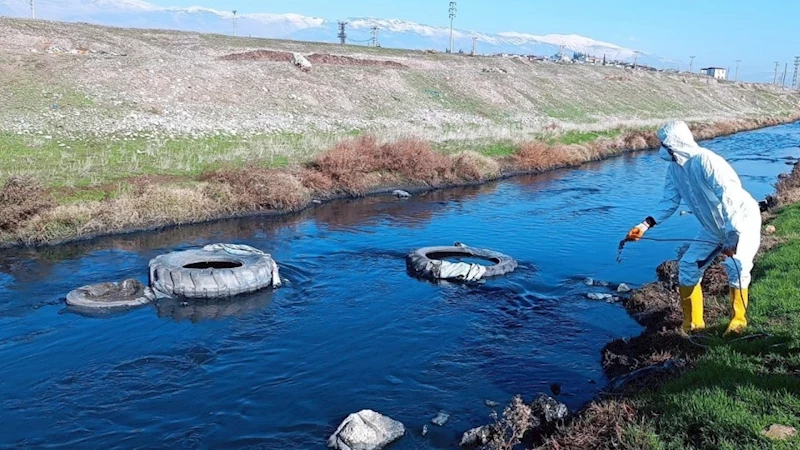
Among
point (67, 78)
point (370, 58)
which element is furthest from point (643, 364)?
point (370, 58)

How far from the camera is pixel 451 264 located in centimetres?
1645

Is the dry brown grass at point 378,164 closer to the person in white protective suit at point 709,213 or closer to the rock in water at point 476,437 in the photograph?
the person in white protective suit at point 709,213

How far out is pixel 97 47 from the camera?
4959 cm

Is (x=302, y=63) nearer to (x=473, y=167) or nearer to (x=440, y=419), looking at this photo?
(x=473, y=167)

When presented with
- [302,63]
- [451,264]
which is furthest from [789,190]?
[302,63]

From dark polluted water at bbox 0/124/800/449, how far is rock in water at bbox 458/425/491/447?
216mm

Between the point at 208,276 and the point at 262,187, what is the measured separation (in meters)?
9.67

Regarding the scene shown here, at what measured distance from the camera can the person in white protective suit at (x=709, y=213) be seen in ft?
30.2

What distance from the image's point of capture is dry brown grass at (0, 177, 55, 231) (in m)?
18.4

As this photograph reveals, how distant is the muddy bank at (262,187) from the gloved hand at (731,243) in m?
16.7

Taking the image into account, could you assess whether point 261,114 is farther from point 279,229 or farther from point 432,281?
point 432,281

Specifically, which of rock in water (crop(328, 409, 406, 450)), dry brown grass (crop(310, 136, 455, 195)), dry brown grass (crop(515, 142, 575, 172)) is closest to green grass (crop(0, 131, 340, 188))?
dry brown grass (crop(310, 136, 455, 195))

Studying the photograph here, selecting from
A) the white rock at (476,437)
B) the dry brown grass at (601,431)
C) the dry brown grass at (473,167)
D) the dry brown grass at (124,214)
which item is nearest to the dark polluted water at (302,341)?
the white rock at (476,437)

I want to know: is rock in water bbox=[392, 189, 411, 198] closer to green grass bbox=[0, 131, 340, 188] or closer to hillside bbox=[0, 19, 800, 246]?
hillside bbox=[0, 19, 800, 246]
